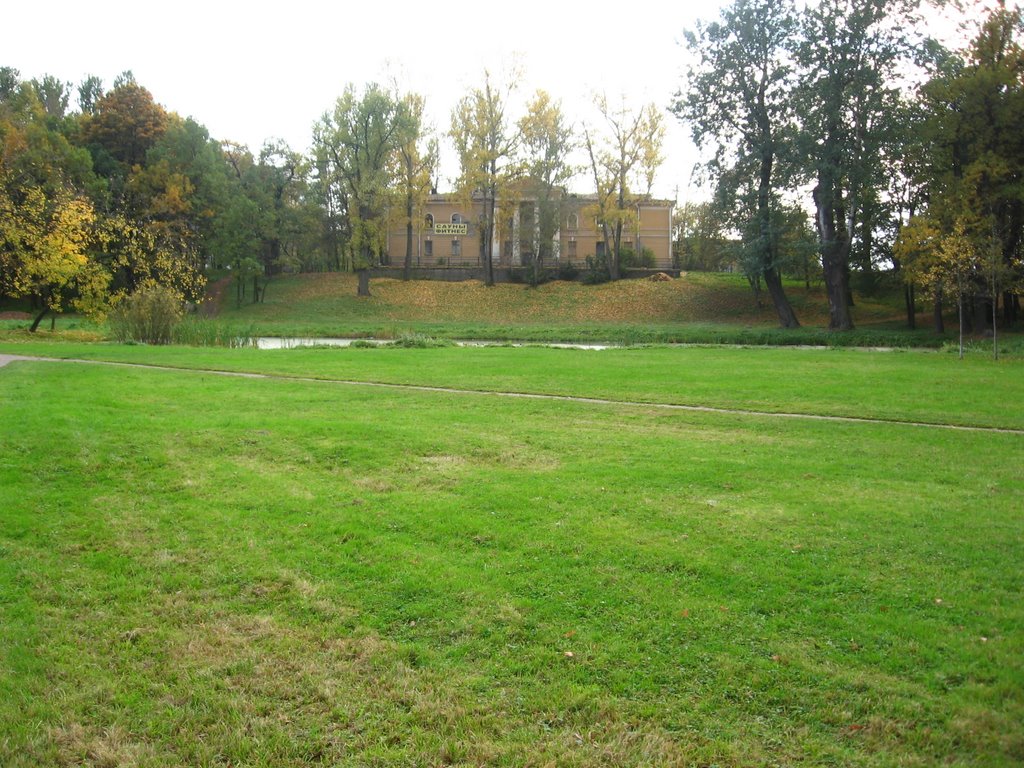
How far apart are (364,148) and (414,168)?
5147 millimetres

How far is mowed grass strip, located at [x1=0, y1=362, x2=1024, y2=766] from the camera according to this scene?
12.1 ft

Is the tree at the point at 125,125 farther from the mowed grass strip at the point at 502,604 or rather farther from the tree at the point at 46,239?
the mowed grass strip at the point at 502,604

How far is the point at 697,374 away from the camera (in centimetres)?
1800

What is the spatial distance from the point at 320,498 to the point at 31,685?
3231 mm

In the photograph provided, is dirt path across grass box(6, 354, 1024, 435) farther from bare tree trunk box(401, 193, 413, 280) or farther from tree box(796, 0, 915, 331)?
bare tree trunk box(401, 193, 413, 280)

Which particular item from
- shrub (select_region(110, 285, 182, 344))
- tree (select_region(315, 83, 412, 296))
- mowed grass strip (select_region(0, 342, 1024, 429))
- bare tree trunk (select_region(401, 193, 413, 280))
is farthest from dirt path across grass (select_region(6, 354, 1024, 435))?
bare tree trunk (select_region(401, 193, 413, 280))

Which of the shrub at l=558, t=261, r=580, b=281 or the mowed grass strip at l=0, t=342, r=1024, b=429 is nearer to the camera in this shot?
the mowed grass strip at l=0, t=342, r=1024, b=429

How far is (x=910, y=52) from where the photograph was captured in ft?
119

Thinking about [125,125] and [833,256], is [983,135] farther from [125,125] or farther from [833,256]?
[125,125]

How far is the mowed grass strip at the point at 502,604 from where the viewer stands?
145 inches

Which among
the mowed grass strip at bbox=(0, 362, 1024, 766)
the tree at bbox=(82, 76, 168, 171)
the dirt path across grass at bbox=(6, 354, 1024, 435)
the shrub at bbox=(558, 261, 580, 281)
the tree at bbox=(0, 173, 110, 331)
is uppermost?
the tree at bbox=(82, 76, 168, 171)

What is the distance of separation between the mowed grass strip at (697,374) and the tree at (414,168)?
3278 cm

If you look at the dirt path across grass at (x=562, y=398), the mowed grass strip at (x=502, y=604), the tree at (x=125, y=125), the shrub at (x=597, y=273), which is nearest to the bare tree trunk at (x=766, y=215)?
the shrub at (x=597, y=273)

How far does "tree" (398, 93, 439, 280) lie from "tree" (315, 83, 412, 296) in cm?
150
